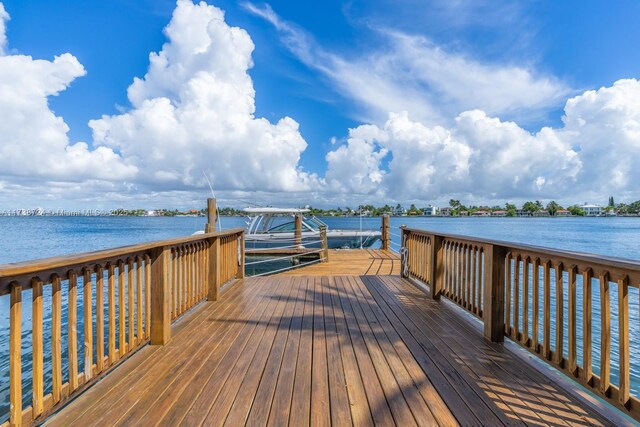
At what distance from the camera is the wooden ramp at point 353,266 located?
642cm

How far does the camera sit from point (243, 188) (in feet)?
82.4

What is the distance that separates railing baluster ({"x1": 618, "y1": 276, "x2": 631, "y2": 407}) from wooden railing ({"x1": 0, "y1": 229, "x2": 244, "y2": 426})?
2.85 meters

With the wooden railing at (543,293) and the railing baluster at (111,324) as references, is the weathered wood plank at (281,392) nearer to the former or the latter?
the railing baluster at (111,324)

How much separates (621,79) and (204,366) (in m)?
25.2

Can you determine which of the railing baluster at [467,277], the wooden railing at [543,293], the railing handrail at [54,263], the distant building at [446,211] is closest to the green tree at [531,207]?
the distant building at [446,211]

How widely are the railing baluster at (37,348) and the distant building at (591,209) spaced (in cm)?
11690

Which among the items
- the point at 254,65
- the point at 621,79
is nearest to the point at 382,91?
the point at 254,65

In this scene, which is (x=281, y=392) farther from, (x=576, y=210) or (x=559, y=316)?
(x=576, y=210)

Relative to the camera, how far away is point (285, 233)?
10.9 meters

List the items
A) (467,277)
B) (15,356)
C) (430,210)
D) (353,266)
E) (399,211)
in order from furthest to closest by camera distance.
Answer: (430,210)
(399,211)
(353,266)
(467,277)
(15,356)

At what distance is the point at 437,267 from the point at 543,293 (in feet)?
4.28

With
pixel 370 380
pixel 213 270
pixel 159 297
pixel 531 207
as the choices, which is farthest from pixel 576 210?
pixel 159 297

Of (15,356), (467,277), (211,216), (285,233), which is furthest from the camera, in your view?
(285,233)

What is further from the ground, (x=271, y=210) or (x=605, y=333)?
(x=271, y=210)
